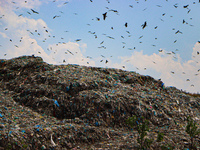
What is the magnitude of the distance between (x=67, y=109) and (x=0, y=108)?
2591 mm

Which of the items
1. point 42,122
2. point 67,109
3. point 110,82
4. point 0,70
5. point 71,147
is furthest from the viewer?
point 0,70

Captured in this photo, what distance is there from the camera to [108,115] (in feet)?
24.2

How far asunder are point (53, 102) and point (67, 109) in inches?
28.1

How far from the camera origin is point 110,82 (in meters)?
9.95

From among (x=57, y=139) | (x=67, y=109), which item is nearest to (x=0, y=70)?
(x=67, y=109)

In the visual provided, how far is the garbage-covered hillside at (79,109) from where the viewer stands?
5727 mm

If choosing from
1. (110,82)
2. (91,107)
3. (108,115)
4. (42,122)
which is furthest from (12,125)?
(110,82)

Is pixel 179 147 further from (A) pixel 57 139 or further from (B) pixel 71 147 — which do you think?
(A) pixel 57 139

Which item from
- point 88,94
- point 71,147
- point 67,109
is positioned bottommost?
point 71,147

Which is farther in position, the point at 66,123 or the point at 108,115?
the point at 108,115

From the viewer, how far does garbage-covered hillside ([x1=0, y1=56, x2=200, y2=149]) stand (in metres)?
5.73

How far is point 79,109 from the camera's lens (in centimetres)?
761

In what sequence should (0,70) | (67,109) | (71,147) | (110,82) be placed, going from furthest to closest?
1. (0,70)
2. (110,82)
3. (67,109)
4. (71,147)

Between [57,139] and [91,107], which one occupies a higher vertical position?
[91,107]
